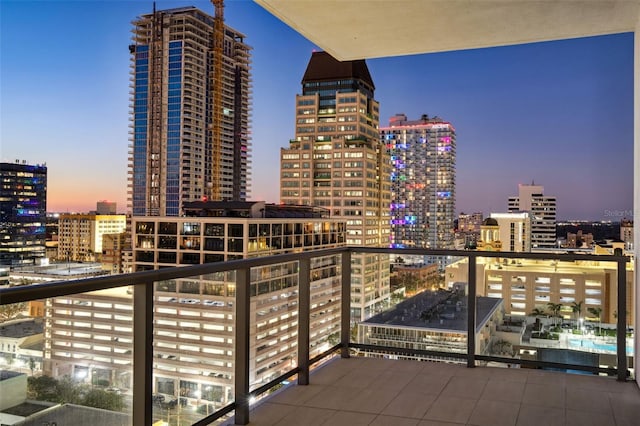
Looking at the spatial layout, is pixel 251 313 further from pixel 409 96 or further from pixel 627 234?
pixel 409 96

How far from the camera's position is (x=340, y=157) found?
76.4 m

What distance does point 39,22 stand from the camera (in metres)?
54.8

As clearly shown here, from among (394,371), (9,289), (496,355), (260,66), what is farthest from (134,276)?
(260,66)

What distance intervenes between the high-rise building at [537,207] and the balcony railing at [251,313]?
80.5 feet

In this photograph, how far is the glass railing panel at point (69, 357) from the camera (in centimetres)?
155

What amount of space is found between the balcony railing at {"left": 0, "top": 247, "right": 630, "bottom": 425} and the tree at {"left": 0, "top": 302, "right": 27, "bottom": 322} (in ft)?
0.05

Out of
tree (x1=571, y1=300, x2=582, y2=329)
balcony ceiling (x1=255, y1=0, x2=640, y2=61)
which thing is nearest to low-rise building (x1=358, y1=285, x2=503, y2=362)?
tree (x1=571, y1=300, x2=582, y2=329)

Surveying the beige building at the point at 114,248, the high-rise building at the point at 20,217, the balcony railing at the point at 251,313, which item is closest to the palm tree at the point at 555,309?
the balcony railing at the point at 251,313

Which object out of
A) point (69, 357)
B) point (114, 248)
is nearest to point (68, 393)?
point (69, 357)

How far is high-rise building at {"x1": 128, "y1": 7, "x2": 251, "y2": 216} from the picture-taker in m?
80.8

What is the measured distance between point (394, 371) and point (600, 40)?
33180 mm

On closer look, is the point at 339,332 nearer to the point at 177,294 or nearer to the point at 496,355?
the point at 496,355

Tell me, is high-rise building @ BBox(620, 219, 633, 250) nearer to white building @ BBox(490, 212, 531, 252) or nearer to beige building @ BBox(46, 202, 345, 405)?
beige building @ BBox(46, 202, 345, 405)

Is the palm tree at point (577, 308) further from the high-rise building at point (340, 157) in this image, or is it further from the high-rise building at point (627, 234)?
the high-rise building at point (340, 157)
